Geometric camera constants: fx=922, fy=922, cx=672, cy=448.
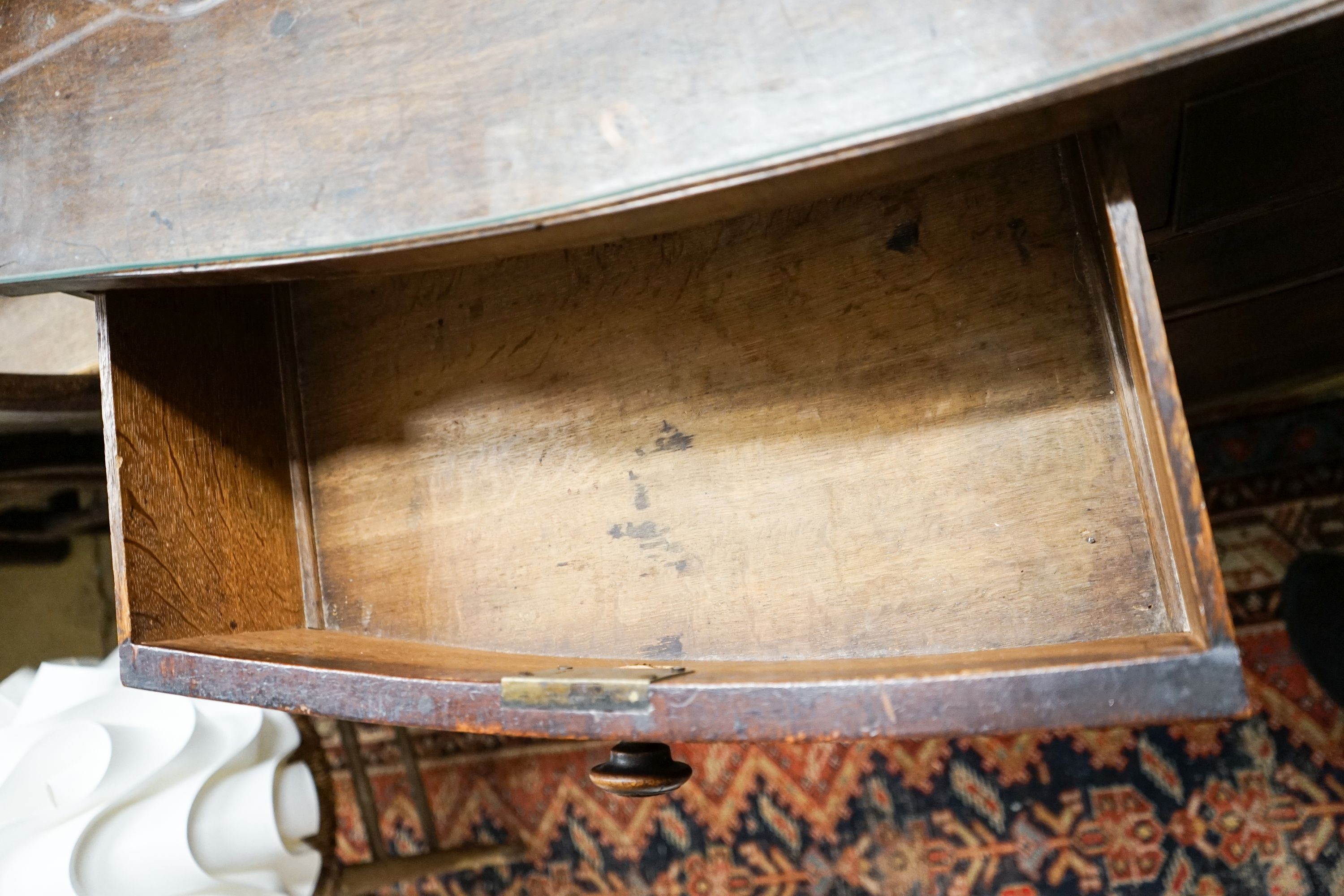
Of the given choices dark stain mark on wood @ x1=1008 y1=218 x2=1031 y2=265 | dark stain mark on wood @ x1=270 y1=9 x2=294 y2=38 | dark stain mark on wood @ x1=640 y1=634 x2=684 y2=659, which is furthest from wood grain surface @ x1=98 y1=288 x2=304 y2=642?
dark stain mark on wood @ x1=1008 y1=218 x2=1031 y2=265

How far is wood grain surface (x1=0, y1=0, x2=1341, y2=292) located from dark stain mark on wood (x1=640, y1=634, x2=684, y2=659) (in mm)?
429

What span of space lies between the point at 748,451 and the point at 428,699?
394 mm

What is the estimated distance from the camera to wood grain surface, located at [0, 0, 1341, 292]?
0.58m

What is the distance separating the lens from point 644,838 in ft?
5.21

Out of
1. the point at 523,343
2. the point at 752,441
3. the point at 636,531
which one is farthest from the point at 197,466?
the point at 752,441

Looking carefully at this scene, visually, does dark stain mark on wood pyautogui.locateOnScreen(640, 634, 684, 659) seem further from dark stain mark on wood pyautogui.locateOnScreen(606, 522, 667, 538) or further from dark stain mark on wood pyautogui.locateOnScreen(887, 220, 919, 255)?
dark stain mark on wood pyautogui.locateOnScreen(887, 220, 919, 255)

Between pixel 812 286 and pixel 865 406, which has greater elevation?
pixel 812 286

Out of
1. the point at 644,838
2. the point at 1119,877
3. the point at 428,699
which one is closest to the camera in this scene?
the point at 428,699

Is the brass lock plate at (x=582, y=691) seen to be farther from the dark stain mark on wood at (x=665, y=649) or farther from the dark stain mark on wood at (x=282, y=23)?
the dark stain mark on wood at (x=282, y=23)

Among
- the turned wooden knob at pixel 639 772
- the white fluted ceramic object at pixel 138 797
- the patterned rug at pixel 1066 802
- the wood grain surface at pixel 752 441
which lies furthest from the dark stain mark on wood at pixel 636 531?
the patterned rug at pixel 1066 802

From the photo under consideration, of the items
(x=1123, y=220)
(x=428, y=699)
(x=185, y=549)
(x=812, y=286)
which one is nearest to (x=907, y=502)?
(x=812, y=286)

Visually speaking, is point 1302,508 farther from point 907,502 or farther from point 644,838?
point 644,838

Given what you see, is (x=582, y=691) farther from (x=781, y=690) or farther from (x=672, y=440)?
(x=672, y=440)

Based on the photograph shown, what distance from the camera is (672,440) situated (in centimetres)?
98
